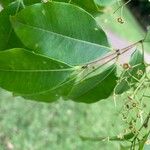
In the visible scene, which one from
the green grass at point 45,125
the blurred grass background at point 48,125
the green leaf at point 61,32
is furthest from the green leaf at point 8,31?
the green grass at point 45,125

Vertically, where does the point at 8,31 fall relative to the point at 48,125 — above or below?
above

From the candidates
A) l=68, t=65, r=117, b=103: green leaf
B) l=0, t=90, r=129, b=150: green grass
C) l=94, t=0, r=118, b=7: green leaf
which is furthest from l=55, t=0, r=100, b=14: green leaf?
l=0, t=90, r=129, b=150: green grass

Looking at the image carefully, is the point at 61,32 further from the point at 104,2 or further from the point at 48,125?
the point at 48,125

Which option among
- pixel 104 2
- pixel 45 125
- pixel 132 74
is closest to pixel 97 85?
pixel 132 74

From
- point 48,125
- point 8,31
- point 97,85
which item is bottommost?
point 48,125

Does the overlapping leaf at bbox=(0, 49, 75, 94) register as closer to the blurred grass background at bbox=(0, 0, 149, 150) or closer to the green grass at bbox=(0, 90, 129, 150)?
the blurred grass background at bbox=(0, 0, 149, 150)

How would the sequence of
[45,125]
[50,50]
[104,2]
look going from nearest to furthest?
[50,50], [104,2], [45,125]
